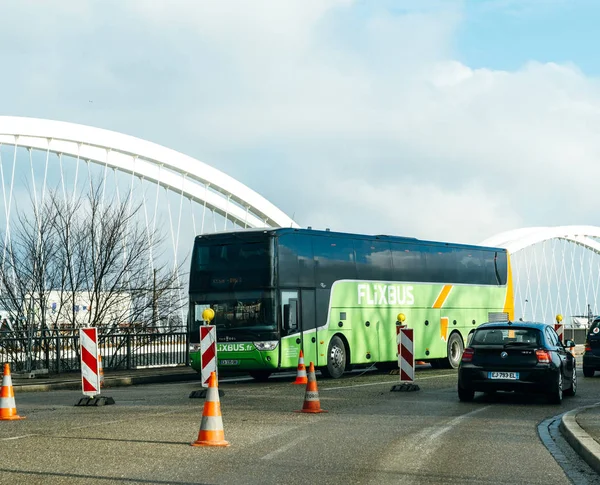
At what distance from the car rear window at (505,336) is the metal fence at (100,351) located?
13.3 m

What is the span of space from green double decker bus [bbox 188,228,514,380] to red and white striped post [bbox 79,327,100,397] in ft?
23.0

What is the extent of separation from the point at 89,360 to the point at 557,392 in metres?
7.91

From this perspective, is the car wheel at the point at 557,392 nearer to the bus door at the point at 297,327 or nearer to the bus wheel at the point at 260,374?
the bus door at the point at 297,327

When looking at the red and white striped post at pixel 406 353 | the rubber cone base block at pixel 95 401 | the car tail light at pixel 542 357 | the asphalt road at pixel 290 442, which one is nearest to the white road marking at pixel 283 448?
the asphalt road at pixel 290 442

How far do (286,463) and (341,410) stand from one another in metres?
6.06

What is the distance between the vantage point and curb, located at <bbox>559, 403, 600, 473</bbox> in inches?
362

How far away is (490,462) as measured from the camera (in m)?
9.50

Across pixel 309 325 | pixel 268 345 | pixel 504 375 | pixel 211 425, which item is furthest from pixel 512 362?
pixel 309 325

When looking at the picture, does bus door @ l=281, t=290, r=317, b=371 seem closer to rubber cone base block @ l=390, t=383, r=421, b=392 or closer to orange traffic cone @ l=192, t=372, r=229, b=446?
rubber cone base block @ l=390, t=383, r=421, b=392

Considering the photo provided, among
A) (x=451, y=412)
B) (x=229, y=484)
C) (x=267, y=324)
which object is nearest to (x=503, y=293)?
(x=267, y=324)

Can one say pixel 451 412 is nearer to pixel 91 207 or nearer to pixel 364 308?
pixel 364 308

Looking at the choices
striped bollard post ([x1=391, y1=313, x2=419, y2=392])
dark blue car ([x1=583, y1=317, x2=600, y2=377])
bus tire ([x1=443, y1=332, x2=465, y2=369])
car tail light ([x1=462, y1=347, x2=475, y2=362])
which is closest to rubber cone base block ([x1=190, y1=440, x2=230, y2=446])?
car tail light ([x1=462, y1=347, x2=475, y2=362])

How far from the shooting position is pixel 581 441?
1029 centimetres

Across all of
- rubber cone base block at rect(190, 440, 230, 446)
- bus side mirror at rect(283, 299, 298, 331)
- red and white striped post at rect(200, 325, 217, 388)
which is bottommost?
rubber cone base block at rect(190, 440, 230, 446)
